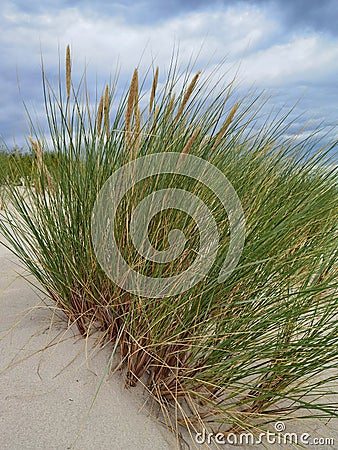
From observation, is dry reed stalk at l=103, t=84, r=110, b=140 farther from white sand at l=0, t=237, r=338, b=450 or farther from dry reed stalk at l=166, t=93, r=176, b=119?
white sand at l=0, t=237, r=338, b=450

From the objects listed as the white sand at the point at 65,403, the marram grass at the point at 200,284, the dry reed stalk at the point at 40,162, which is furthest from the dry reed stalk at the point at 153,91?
the white sand at the point at 65,403

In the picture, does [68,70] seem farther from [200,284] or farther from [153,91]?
[200,284]

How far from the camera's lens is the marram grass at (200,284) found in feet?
5.05

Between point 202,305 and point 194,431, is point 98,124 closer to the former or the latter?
point 202,305

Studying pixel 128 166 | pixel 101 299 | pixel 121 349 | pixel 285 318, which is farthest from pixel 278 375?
pixel 128 166

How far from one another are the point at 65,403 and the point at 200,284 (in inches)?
23.8

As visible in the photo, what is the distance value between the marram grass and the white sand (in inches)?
3.0

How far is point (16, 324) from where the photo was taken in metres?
2.05

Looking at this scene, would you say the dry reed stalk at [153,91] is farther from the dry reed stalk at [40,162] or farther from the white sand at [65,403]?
the white sand at [65,403]

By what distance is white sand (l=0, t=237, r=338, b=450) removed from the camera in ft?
4.99

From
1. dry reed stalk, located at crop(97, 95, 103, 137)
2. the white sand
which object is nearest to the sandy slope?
the white sand

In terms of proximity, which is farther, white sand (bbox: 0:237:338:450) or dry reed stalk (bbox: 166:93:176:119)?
dry reed stalk (bbox: 166:93:176:119)

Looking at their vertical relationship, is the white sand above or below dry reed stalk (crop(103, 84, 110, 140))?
below

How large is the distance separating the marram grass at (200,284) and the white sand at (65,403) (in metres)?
0.08
